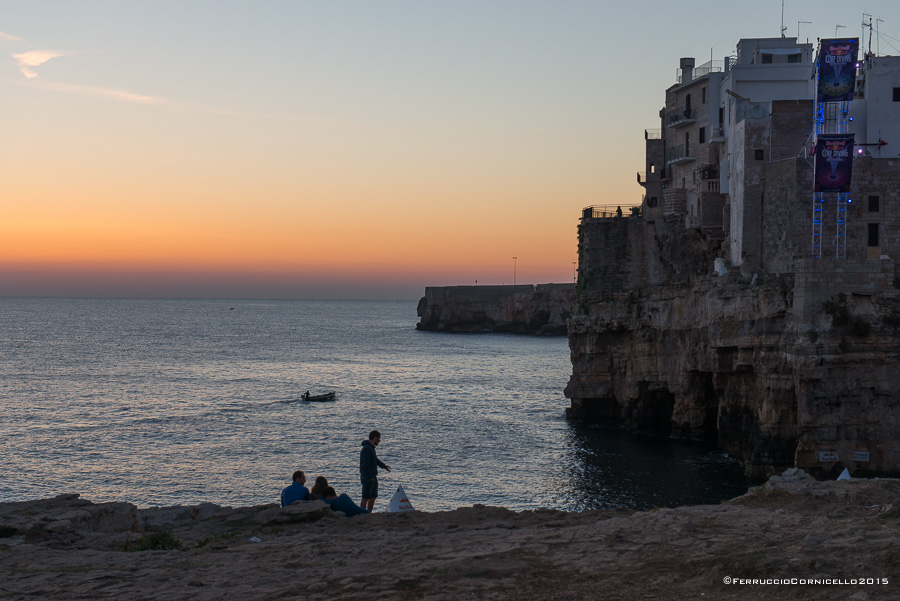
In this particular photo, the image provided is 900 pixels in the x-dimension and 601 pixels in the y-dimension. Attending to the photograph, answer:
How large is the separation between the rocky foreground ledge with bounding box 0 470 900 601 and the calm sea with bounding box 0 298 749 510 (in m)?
15.4

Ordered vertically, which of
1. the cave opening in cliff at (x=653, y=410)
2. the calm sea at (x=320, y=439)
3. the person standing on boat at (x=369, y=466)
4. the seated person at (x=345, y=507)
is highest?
the person standing on boat at (x=369, y=466)

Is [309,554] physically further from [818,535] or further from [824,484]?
[824,484]

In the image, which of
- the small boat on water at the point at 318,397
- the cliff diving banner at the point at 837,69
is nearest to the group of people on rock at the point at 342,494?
the cliff diving banner at the point at 837,69

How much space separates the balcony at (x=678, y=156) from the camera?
4975 cm

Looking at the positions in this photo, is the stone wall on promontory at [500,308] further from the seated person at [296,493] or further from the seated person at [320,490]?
the seated person at [296,493]

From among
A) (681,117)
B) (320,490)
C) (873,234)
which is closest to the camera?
(320,490)

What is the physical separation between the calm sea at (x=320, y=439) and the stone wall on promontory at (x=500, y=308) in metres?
48.0

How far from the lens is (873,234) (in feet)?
110

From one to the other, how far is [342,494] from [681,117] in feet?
143

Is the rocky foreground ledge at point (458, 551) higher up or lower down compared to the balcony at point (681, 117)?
lower down

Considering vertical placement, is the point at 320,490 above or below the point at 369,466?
below

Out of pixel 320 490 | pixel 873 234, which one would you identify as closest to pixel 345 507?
pixel 320 490

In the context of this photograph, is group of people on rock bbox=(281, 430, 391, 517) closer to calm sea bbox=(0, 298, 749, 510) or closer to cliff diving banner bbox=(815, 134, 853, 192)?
calm sea bbox=(0, 298, 749, 510)

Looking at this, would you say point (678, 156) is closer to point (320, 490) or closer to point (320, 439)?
point (320, 439)
